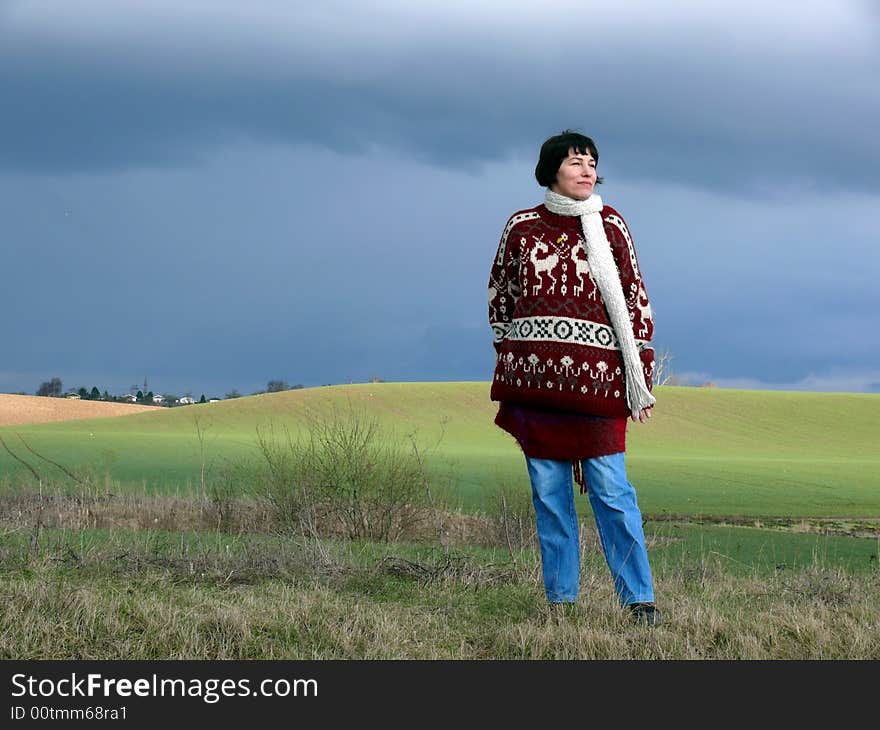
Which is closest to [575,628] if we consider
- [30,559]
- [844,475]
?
[30,559]

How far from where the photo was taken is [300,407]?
43625mm

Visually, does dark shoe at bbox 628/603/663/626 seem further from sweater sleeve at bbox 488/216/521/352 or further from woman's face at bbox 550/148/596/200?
woman's face at bbox 550/148/596/200

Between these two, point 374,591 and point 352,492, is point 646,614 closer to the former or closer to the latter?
point 374,591

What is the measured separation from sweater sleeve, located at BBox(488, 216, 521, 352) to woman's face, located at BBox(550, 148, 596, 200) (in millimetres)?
355

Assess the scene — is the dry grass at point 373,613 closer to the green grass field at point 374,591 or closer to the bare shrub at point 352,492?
the green grass field at point 374,591

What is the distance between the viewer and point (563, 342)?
5.43 m

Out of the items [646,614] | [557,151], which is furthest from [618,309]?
[646,614]

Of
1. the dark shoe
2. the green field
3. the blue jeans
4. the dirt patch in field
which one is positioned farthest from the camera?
the dirt patch in field

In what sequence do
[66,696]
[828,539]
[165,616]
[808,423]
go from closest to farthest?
[66,696]
[165,616]
[828,539]
[808,423]

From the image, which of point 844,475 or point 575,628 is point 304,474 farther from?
point 844,475

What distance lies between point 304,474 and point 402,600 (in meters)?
5.44

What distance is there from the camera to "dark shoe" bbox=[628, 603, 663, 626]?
5.39m

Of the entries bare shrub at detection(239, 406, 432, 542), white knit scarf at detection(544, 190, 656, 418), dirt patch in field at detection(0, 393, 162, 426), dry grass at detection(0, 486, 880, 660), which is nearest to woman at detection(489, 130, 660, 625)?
white knit scarf at detection(544, 190, 656, 418)

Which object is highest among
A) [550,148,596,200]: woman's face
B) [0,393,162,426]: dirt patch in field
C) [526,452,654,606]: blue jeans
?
[0,393,162,426]: dirt patch in field
